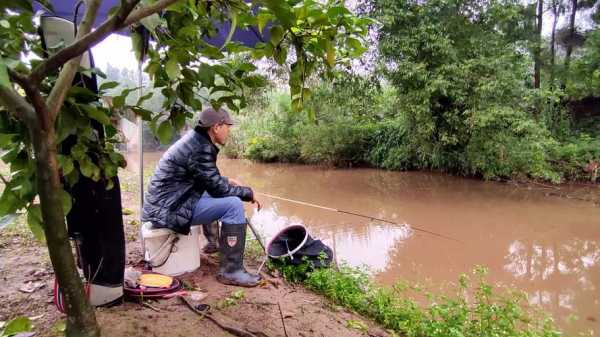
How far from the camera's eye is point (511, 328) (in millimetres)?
1897

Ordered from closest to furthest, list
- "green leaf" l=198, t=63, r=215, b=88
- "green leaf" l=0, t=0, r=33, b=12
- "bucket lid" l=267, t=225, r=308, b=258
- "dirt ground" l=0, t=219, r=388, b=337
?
"green leaf" l=0, t=0, r=33, b=12
"green leaf" l=198, t=63, r=215, b=88
"dirt ground" l=0, t=219, r=388, b=337
"bucket lid" l=267, t=225, r=308, b=258

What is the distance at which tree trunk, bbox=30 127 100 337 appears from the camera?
0.76 m

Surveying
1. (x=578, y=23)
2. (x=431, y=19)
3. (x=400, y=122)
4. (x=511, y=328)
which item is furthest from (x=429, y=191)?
(x=578, y=23)

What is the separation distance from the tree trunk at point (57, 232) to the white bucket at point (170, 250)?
50.1 inches

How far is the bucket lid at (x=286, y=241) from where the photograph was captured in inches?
110

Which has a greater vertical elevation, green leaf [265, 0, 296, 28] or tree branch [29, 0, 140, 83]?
green leaf [265, 0, 296, 28]

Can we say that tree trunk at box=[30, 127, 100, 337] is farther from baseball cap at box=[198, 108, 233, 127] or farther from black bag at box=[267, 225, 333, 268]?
black bag at box=[267, 225, 333, 268]

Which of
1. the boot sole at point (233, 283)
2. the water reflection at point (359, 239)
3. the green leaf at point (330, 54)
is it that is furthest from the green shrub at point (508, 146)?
the green leaf at point (330, 54)

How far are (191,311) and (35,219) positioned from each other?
118 centimetres

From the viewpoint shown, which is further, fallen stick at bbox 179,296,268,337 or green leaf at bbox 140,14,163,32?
fallen stick at bbox 179,296,268,337

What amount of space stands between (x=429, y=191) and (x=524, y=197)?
64.2 inches

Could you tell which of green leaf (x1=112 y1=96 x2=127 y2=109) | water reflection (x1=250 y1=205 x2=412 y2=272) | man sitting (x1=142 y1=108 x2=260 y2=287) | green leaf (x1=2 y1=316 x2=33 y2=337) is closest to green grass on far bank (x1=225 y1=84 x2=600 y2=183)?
water reflection (x1=250 y1=205 x2=412 y2=272)

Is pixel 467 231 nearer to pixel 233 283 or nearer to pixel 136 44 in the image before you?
pixel 233 283

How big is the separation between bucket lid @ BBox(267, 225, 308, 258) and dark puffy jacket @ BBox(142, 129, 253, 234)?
2.17 ft
